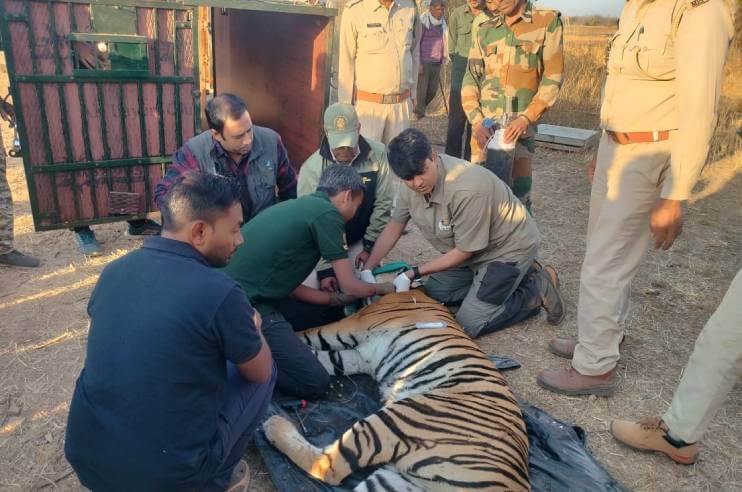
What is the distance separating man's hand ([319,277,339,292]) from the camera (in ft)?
12.8

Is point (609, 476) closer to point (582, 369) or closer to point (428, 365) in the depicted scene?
point (582, 369)

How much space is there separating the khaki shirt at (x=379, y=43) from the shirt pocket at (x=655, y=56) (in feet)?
10.4

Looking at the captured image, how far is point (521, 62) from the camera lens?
16.2 feet

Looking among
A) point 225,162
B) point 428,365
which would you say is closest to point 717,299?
point 428,365

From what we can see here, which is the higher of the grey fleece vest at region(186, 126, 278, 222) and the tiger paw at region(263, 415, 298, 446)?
the grey fleece vest at region(186, 126, 278, 222)

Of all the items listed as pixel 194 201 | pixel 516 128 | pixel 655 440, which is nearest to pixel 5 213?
Result: pixel 194 201

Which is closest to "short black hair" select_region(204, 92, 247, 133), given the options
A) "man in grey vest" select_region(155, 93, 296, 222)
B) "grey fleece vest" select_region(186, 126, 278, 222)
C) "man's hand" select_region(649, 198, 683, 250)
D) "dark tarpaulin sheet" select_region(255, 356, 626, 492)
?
"man in grey vest" select_region(155, 93, 296, 222)

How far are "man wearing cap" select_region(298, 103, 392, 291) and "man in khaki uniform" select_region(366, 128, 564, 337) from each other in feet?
1.27

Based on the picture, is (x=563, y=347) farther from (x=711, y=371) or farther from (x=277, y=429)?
(x=277, y=429)

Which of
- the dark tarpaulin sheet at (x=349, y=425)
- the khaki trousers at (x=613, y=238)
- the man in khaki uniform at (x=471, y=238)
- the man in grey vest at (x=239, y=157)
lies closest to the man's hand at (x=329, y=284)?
the man in khaki uniform at (x=471, y=238)

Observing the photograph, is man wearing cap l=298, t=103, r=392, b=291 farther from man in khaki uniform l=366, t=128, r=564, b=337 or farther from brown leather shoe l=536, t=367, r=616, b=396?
brown leather shoe l=536, t=367, r=616, b=396

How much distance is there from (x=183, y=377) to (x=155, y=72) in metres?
3.67

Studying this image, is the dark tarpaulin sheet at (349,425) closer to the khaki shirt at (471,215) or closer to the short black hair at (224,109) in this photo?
the khaki shirt at (471,215)

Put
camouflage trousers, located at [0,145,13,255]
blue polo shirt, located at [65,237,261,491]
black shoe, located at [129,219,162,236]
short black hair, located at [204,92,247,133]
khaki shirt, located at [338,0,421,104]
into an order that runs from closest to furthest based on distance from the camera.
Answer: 1. blue polo shirt, located at [65,237,261,491]
2. short black hair, located at [204,92,247,133]
3. camouflage trousers, located at [0,145,13,255]
4. black shoe, located at [129,219,162,236]
5. khaki shirt, located at [338,0,421,104]
